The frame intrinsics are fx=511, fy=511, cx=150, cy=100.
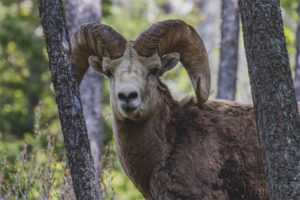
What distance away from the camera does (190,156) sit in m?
7.60

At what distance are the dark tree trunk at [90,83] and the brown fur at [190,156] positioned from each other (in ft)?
14.1

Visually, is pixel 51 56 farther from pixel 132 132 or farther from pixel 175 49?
pixel 175 49

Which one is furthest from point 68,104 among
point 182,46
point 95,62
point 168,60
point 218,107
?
point 218,107

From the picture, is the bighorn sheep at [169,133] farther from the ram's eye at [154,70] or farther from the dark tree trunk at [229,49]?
the dark tree trunk at [229,49]

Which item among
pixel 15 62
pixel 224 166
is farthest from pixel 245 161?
pixel 15 62

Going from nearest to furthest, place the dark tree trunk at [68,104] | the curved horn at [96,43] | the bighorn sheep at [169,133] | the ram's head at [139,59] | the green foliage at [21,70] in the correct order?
the dark tree trunk at [68,104]
the ram's head at [139,59]
the bighorn sheep at [169,133]
the curved horn at [96,43]
the green foliage at [21,70]

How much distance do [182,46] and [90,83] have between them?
174 inches

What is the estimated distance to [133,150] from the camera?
766 centimetres

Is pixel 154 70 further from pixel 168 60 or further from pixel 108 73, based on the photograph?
pixel 108 73

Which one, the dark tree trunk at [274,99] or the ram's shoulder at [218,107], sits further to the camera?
the ram's shoulder at [218,107]

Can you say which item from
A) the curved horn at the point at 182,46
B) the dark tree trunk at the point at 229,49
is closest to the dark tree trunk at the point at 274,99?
the curved horn at the point at 182,46

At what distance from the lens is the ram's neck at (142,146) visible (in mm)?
7637

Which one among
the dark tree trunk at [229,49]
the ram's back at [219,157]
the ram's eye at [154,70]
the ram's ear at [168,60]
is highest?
the dark tree trunk at [229,49]

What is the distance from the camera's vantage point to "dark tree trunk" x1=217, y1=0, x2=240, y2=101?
510 inches
